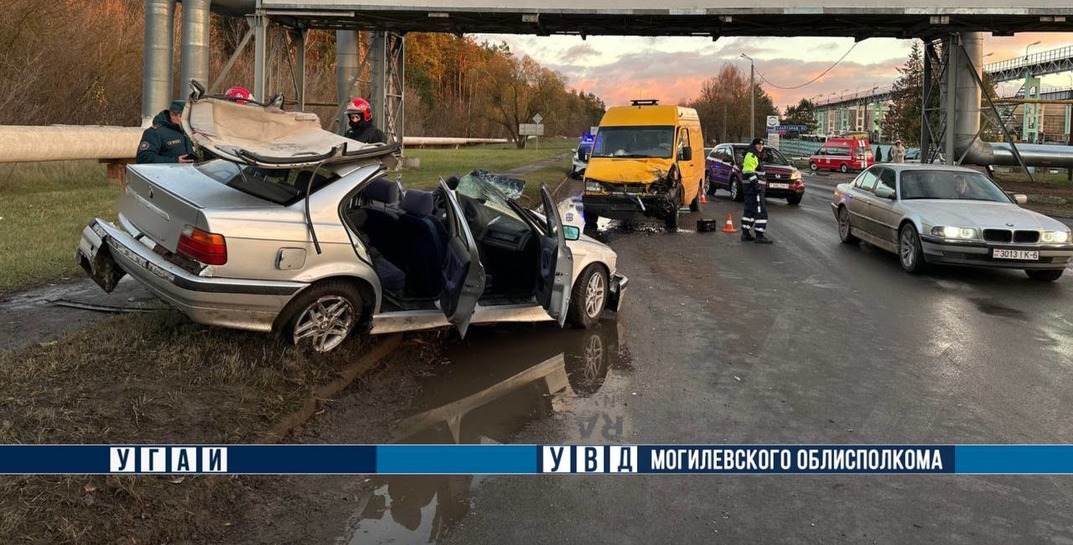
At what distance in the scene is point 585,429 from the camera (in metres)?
4.73

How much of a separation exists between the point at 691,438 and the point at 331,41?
5495 cm

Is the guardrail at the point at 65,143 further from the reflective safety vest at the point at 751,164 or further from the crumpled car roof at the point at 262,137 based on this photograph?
the reflective safety vest at the point at 751,164

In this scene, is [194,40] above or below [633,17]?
below

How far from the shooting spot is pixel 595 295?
7305mm

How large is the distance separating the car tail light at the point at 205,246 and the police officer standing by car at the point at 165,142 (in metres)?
2.74

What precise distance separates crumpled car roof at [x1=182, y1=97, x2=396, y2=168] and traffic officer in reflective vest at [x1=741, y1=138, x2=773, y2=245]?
9.18m

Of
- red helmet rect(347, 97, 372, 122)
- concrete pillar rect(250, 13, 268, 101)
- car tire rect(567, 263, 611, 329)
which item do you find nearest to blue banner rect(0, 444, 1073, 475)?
car tire rect(567, 263, 611, 329)

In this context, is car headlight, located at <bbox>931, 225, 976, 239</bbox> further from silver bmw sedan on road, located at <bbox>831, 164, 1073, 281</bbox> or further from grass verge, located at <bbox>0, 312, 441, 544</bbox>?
grass verge, located at <bbox>0, 312, 441, 544</bbox>

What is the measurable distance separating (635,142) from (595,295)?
372 inches

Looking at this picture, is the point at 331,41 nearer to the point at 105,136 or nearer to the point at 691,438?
the point at 105,136

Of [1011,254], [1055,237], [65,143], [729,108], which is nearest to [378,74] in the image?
[65,143]

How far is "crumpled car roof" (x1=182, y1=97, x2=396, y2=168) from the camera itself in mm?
5004

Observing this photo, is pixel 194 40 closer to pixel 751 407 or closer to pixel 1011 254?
pixel 1011 254

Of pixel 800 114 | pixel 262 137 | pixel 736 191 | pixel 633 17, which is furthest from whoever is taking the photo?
pixel 800 114
